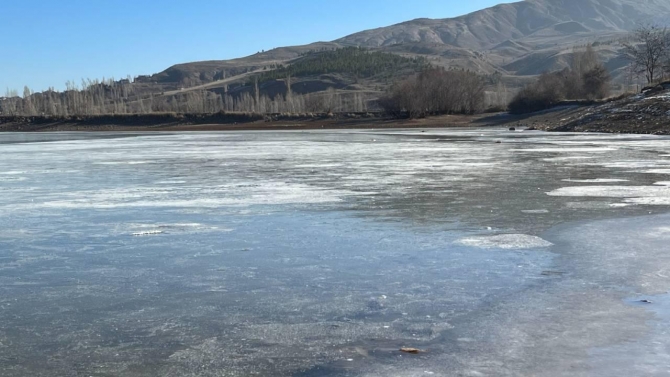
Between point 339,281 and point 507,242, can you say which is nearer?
point 339,281

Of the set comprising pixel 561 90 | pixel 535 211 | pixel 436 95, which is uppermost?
pixel 436 95

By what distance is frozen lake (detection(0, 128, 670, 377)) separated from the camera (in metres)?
5.40

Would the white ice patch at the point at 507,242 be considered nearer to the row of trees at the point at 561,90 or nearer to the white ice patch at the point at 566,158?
the white ice patch at the point at 566,158

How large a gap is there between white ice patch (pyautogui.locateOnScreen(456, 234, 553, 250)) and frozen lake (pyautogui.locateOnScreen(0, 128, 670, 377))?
1.1 inches

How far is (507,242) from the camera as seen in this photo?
9602 mm

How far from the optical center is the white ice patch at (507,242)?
934 centimetres

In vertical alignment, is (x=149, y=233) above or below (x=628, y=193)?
above

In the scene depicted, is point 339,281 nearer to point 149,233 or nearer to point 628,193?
point 149,233

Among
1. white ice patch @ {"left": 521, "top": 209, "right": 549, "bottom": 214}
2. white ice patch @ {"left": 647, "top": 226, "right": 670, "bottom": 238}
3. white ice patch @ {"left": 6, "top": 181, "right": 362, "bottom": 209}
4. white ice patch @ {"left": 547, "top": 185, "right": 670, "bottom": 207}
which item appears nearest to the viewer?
white ice patch @ {"left": 647, "top": 226, "right": 670, "bottom": 238}

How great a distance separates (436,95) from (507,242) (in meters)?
83.3

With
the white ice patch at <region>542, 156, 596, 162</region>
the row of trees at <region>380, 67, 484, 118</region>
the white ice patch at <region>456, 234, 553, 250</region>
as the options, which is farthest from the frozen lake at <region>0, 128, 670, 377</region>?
the row of trees at <region>380, 67, 484, 118</region>

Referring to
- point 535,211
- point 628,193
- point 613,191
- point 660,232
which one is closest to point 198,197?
point 535,211

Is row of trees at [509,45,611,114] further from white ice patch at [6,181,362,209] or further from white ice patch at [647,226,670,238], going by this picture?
white ice patch at [647,226,670,238]

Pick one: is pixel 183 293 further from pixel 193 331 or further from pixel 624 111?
pixel 624 111
